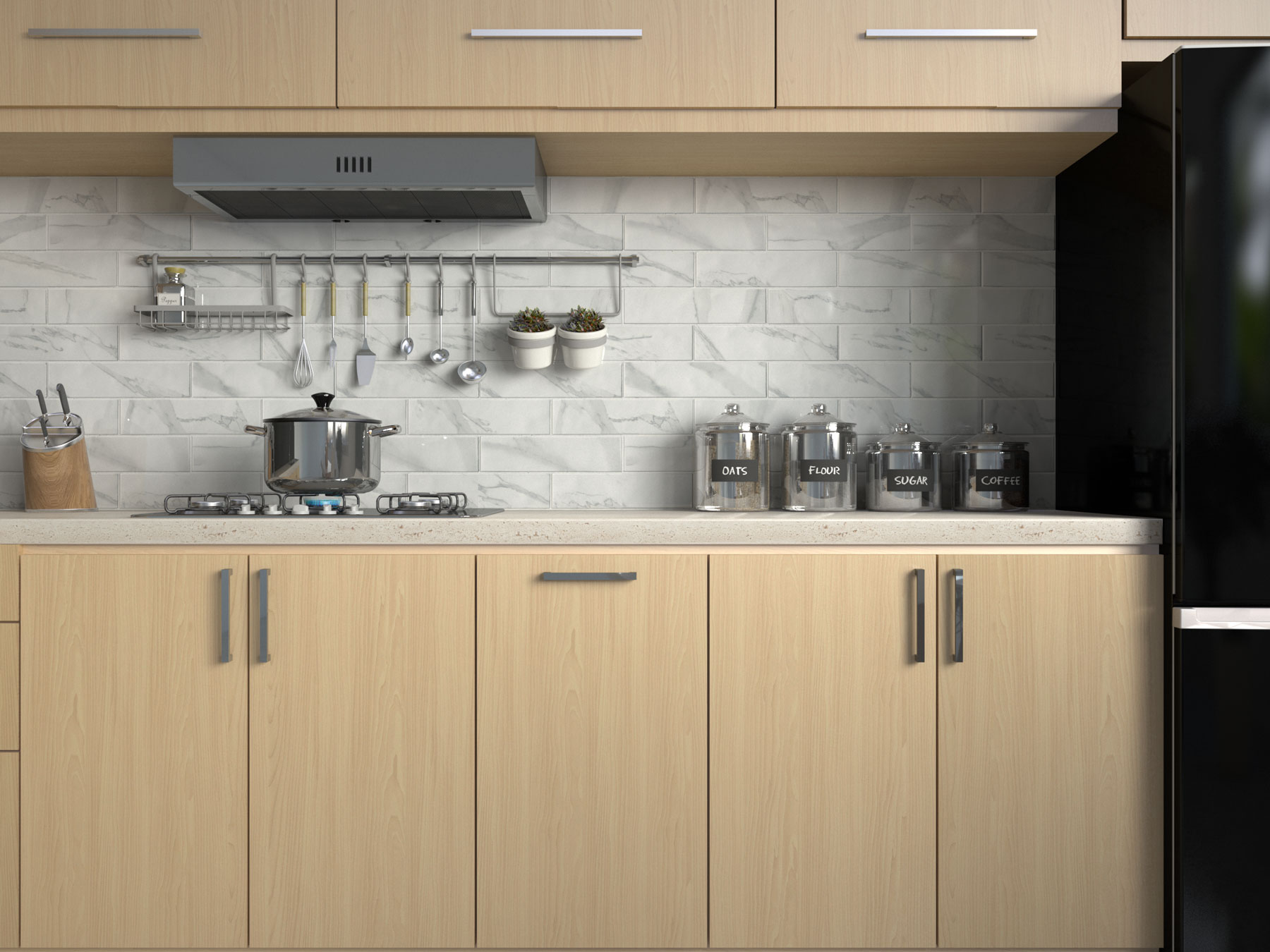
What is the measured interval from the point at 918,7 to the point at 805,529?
3.92 feet

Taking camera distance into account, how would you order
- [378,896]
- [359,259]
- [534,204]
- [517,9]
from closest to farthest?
[378,896] → [517,9] → [534,204] → [359,259]

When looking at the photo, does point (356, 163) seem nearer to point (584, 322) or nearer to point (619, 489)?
point (584, 322)

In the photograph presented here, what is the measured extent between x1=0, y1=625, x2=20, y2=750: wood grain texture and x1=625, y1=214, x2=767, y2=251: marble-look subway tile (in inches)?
67.0

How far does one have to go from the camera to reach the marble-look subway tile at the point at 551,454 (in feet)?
7.91

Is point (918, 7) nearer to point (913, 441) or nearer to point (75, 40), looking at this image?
point (913, 441)

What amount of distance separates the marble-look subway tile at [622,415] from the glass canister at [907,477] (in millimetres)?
528

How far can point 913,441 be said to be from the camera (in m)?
2.24

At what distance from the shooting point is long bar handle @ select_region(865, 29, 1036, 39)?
1947 mm

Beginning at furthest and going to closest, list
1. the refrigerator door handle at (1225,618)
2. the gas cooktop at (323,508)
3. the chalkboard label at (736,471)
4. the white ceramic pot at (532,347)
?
the white ceramic pot at (532,347)
the chalkboard label at (736,471)
the gas cooktop at (323,508)
the refrigerator door handle at (1225,618)

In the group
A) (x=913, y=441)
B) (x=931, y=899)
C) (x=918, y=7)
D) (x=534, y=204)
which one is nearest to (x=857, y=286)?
(x=913, y=441)

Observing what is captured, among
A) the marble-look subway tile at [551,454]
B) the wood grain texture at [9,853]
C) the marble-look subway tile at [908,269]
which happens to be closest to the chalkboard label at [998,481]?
the marble-look subway tile at [908,269]

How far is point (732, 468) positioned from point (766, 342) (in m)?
0.42

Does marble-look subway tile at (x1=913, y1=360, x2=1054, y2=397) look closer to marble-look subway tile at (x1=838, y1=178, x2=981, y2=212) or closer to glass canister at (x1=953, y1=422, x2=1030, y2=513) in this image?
glass canister at (x1=953, y1=422, x2=1030, y2=513)

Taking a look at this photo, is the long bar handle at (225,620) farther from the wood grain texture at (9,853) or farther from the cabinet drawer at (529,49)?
the cabinet drawer at (529,49)
